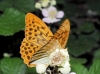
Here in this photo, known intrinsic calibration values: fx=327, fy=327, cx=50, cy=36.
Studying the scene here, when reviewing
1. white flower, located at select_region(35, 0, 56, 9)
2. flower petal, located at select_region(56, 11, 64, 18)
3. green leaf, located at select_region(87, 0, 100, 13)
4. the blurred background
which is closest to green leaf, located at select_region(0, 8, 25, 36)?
the blurred background

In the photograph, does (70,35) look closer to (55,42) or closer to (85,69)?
(85,69)

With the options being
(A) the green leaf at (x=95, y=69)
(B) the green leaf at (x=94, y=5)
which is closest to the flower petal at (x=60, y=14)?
(B) the green leaf at (x=94, y=5)

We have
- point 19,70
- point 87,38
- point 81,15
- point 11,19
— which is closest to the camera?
point 19,70

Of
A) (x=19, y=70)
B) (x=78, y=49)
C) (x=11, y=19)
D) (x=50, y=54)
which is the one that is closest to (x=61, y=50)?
(x=50, y=54)

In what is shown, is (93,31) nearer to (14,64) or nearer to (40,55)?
(14,64)

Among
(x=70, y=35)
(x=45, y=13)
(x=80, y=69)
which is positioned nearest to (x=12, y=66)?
(x=80, y=69)

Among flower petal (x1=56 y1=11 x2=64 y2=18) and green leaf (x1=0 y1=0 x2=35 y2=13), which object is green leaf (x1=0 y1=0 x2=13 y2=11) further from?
flower petal (x1=56 y1=11 x2=64 y2=18)
